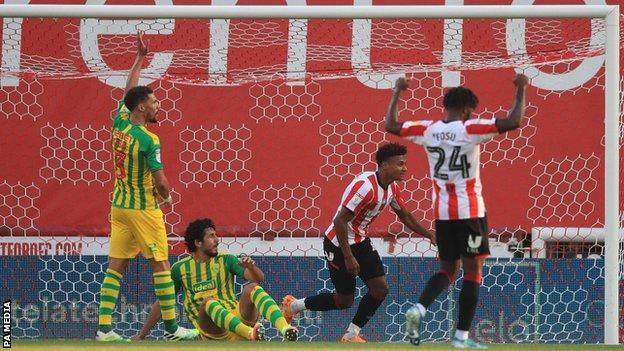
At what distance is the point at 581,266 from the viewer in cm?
1022

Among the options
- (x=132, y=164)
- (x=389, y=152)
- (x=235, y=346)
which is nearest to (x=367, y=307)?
(x=389, y=152)

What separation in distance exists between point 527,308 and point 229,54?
10.2ft

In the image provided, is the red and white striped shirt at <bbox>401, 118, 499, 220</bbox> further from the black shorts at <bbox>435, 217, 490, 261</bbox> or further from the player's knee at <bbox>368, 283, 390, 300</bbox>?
the player's knee at <bbox>368, 283, 390, 300</bbox>

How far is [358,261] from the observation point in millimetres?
9031

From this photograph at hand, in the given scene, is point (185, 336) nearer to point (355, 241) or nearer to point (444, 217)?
point (355, 241)

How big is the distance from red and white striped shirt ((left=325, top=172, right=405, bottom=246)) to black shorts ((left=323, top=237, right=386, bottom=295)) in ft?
0.16

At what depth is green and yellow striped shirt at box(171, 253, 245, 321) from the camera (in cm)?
904

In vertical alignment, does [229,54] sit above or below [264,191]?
above

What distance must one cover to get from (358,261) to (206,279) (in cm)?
104

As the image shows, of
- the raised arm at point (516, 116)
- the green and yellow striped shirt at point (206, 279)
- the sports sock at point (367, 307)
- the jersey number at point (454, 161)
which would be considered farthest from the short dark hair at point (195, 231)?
the raised arm at point (516, 116)

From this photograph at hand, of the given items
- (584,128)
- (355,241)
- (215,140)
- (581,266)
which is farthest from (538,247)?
(215,140)

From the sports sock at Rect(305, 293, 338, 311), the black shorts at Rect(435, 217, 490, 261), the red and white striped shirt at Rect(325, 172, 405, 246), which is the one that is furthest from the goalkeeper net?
the black shorts at Rect(435, 217, 490, 261)

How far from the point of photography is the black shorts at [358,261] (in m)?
8.99

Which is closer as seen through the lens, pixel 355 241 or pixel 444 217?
pixel 444 217
